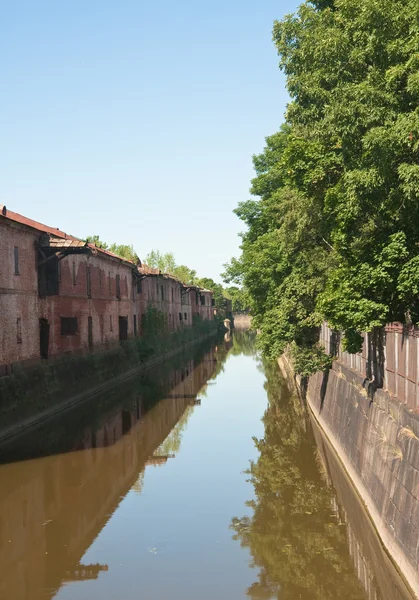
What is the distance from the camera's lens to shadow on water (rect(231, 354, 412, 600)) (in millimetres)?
11289

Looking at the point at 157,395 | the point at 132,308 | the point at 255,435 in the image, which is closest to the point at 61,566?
the point at 255,435

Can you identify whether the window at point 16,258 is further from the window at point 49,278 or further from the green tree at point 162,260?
the green tree at point 162,260

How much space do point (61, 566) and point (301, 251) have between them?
57.6ft

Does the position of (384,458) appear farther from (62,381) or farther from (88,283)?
(88,283)

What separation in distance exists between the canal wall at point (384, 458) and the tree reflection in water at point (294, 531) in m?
0.90

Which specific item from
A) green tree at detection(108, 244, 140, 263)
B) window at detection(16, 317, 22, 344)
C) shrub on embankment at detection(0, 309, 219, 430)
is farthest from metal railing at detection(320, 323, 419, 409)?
green tree at detection(108, 244, 140, 263)

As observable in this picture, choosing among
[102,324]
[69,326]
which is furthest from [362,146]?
[102,324]

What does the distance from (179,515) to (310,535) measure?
11.0 feet

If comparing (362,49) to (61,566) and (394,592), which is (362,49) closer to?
(394,592)

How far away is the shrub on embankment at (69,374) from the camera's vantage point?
24.4 meters

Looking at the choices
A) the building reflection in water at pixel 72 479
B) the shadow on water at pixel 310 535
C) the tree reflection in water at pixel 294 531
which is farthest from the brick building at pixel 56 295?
the shadow on water at pixel 310 535

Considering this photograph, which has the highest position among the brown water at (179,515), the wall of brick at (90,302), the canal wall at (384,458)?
the wall of brick at (90,302)

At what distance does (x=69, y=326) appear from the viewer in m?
34.7

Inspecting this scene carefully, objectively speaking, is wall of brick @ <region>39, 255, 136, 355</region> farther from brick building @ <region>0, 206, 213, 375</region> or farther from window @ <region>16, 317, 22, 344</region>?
window @ <region>16, 317, 22, 344</region>
